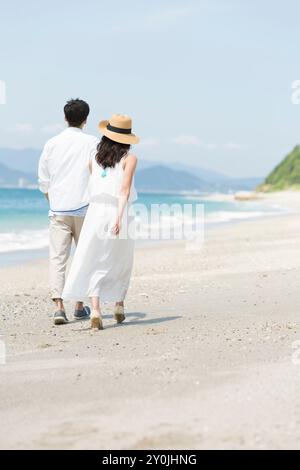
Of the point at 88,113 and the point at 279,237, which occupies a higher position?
Answer: the point at 88,113

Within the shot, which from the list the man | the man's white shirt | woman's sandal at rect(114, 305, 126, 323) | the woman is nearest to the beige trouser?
the man

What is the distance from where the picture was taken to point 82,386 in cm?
482

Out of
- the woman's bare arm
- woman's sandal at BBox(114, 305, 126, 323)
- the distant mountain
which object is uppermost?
the woman's bare arm

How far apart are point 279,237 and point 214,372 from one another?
47.7 ft

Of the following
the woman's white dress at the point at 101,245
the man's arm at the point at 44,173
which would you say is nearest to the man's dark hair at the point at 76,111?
the man's arm at the point at 44,173

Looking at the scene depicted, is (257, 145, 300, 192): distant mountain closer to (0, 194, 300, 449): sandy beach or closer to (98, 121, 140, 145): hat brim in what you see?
(0, 194, 300, 449): sandy beach

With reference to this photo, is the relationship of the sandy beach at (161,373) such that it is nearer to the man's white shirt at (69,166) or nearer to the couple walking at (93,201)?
the couple walking at (93,201)

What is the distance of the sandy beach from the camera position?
3.79 metres

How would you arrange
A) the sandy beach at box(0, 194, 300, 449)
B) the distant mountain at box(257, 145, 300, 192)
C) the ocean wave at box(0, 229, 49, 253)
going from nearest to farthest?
the sandy beach at box(0, 194, 300, 449) → the ocean wave at box(0, 229, 49, 253) → the distant mountain at box(257, 145, 300, 192)

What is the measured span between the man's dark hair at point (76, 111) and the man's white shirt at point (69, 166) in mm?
87

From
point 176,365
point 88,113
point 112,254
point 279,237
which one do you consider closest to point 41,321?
point 112,254

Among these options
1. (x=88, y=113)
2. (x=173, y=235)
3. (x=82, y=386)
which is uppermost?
(x=88, y=113)

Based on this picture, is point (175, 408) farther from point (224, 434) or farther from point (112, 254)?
point (112, 254)

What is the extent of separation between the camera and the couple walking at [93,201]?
713 centimetres
